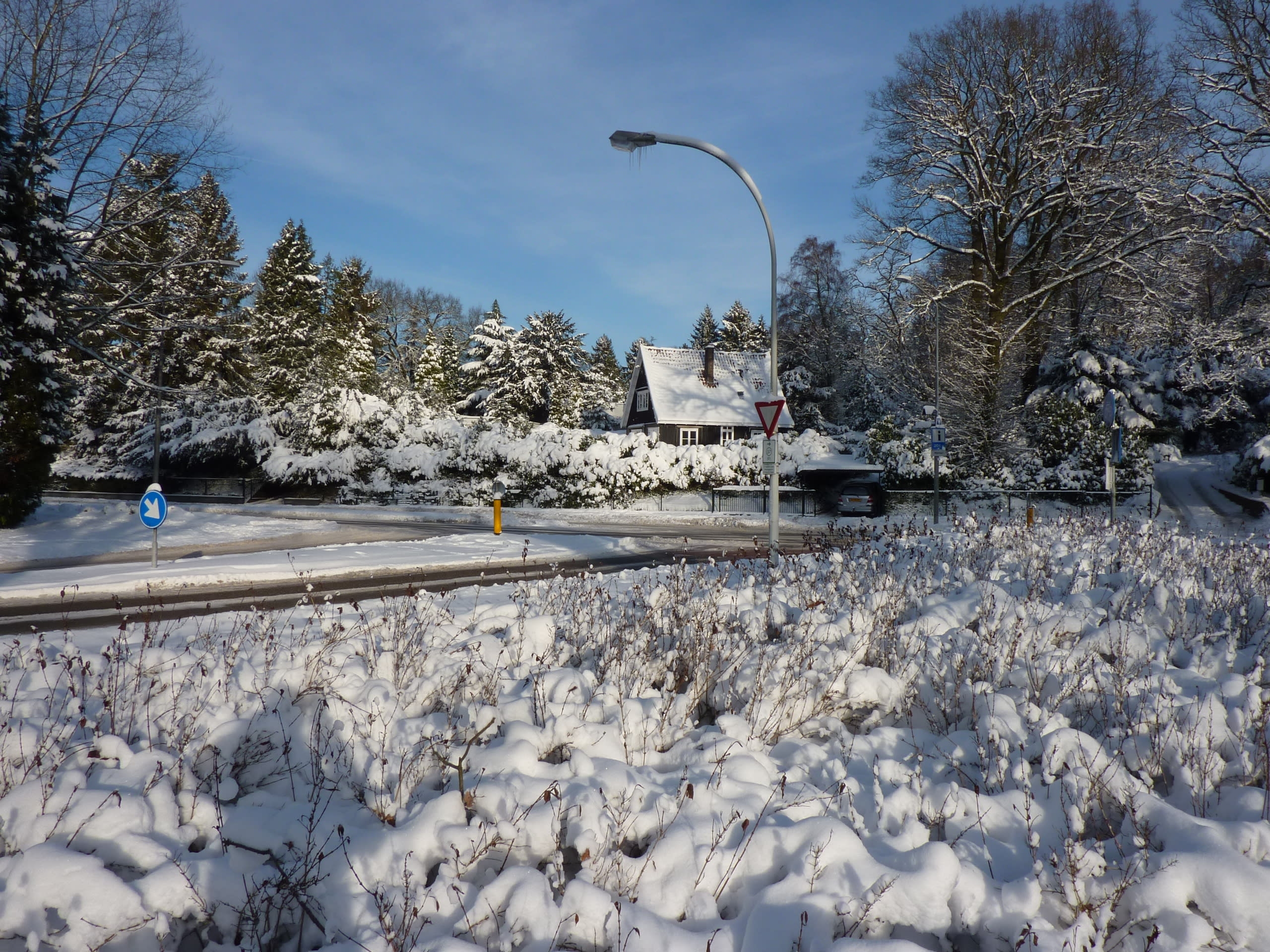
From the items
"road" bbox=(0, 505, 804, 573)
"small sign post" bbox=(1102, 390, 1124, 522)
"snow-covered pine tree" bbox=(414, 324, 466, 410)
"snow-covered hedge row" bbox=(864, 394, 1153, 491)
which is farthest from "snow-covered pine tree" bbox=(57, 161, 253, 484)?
"snow-covered hedge row" bbox=(864, 394, 1153, 491)

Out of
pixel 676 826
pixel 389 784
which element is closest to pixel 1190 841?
pixel 676 826

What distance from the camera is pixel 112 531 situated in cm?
1716

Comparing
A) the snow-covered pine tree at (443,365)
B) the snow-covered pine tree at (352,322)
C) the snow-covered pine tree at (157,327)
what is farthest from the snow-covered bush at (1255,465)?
the snow-covered pine tree at (443,365)

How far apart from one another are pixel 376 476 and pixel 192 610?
25.2m

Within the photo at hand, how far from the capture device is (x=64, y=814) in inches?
109

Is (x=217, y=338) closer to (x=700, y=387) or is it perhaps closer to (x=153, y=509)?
(x=700, y=387)

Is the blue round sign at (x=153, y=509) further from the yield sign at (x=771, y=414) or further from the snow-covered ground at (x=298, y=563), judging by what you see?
the yield sign at (x=771, y=414)

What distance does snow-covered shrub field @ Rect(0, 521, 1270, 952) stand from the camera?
2.45m

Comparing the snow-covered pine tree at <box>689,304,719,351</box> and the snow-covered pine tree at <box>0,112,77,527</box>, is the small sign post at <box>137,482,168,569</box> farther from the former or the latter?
the snow-covered pine tree at <box>689,304,719,351</box>

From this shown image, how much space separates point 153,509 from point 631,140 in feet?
30.1

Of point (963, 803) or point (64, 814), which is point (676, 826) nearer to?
point (963, 803)

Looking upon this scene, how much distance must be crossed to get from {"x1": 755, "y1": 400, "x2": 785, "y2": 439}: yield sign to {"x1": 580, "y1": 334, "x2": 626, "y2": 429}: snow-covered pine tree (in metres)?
40.7

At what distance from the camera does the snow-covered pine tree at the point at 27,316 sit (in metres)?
16.0

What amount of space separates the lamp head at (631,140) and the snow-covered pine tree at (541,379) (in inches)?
1402
